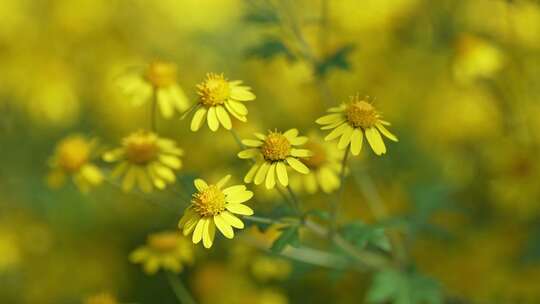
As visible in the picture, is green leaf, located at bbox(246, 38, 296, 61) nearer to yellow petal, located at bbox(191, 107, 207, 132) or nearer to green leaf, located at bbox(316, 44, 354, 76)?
green leaf, located at bbox(316, 44, 354, 76)

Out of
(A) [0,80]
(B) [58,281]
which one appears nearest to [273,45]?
(B) [58,281]

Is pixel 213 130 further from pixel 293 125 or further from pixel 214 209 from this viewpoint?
pixel 293 125

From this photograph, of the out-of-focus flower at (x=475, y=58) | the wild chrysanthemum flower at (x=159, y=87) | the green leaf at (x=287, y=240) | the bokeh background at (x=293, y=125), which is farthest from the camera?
the out-of-focus flower at (x=475, y=58)

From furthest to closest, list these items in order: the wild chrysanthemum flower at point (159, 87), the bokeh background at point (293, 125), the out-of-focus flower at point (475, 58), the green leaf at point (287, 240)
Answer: the out-of-focus flower at point (475, 58) → the bokeh background at point (293, 125) → the wild chrysanthemum flower at point (159, 87) → the green leaf at point (287, 240)

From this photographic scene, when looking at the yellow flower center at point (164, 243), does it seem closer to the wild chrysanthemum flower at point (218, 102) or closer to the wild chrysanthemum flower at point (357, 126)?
the wild chrysanthemum flower at point (218, 102)

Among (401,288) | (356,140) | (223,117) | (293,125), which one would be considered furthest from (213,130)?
(293,125)

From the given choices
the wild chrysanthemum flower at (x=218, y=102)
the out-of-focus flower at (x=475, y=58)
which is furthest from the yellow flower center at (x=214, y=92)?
the out-of-focus flower at (x=475, y=58)
